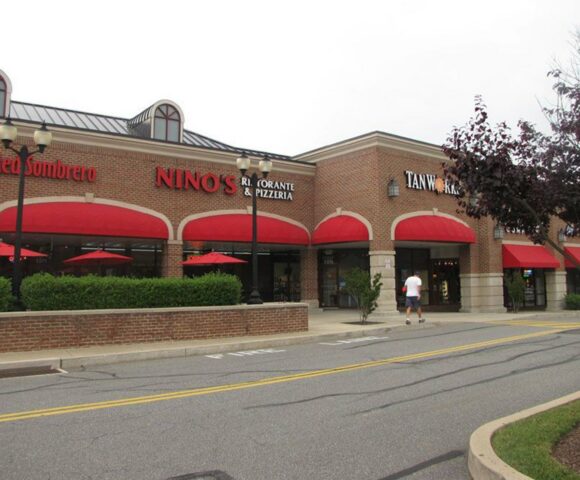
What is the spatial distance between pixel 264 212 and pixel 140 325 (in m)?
11.2

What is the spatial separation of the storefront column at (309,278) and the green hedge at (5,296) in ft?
48.5

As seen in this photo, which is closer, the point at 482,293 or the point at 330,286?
the point at 482,293

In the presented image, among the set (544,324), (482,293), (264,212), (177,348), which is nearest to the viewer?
(177,348)

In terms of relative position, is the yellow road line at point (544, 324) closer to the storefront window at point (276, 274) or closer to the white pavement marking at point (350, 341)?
the white pavement marking at point (350, 341)

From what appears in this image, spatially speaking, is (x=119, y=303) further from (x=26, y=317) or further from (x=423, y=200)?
(x=423, y=200)

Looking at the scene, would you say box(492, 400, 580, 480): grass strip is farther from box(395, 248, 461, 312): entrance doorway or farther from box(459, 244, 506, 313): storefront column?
box(395, 248, 461, 312): entrance doorway

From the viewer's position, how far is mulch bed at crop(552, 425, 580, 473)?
4546 mm

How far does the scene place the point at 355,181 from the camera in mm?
23578

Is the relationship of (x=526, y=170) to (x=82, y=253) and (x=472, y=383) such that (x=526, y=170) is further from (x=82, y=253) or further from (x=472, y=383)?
(x=82, y=253)

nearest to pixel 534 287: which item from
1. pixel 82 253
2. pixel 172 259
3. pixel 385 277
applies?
pixel 385 277

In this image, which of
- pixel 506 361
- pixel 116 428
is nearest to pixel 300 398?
pixel 116 428

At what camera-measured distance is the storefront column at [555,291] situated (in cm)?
2973

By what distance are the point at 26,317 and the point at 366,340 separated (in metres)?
8.51

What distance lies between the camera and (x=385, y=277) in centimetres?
2239
